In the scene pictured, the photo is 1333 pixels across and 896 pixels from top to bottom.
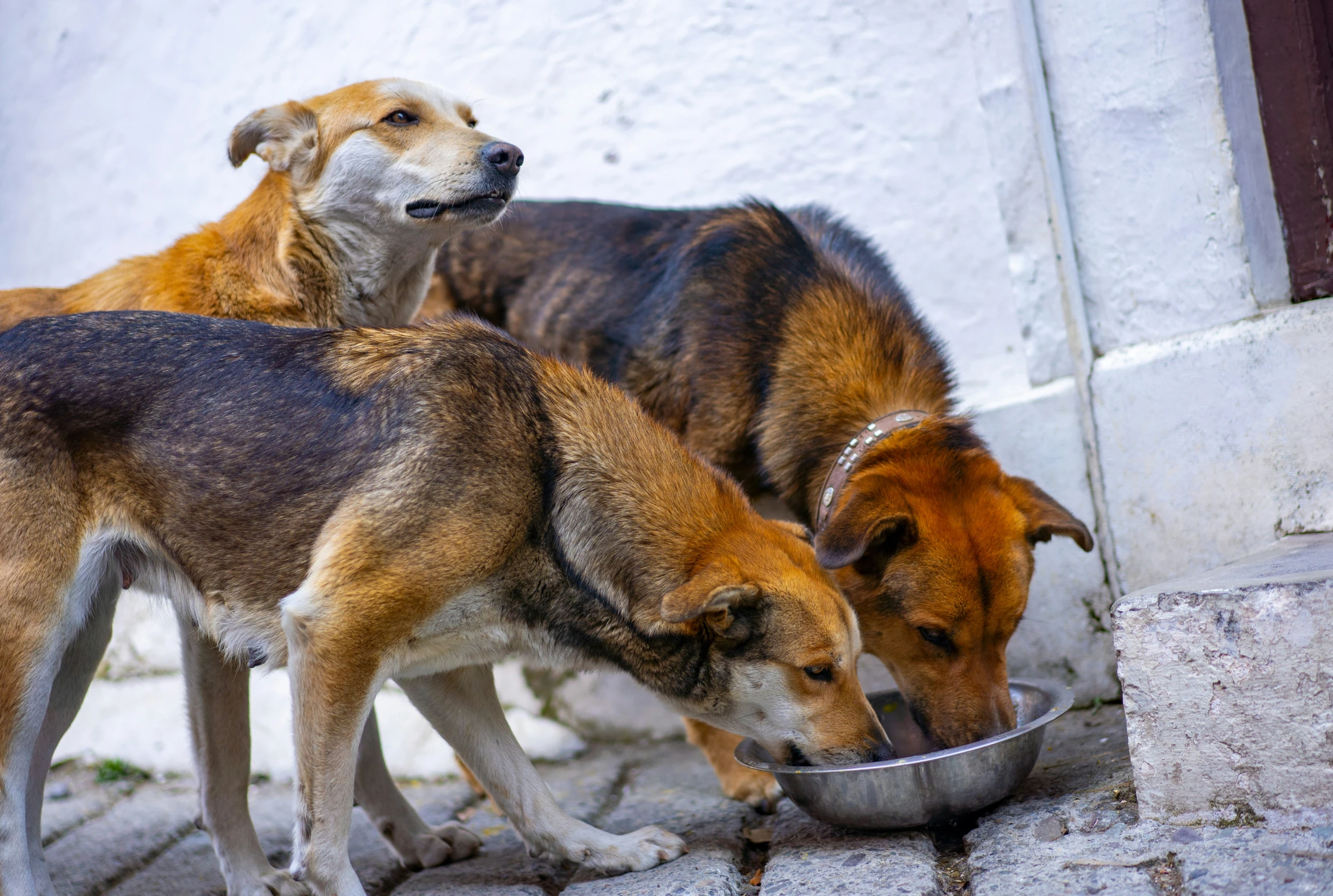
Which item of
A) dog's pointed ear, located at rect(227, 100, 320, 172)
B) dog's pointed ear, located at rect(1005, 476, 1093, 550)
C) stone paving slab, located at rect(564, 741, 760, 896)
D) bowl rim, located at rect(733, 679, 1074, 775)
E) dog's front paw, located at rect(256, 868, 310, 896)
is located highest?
dog's pointed ear, located at rect(227, 100, 320, 172)

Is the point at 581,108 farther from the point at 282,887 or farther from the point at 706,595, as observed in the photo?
the point at 282,887

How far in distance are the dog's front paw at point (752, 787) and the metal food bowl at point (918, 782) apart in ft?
2.23

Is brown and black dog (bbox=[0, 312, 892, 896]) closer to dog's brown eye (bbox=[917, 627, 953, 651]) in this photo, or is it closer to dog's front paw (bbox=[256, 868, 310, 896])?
dog's brown eye (bbox=[917, 627, 953, 651])

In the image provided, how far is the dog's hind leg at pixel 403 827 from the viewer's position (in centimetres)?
368

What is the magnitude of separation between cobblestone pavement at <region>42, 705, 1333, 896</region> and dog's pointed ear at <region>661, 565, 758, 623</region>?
73 centimetres

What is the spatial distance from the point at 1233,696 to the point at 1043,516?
985mm

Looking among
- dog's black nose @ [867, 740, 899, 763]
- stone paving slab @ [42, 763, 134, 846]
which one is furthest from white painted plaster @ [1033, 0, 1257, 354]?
stone paving slab @ [42, 763, 134, 846]

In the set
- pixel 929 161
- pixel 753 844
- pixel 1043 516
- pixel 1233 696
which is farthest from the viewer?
pixel 929 161

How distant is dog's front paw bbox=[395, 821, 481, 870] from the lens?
367 cm

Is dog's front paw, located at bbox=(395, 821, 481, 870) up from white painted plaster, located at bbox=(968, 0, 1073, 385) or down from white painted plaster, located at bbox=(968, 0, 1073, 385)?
down

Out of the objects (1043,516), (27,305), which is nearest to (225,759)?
(27,305)

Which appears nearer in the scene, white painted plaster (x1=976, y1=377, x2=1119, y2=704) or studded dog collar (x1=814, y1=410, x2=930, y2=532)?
studded dog collar (x1=814, y1=410, x2=930, y2=532)

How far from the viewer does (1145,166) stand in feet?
13.4

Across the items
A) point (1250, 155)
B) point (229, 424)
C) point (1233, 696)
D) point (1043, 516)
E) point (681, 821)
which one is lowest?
point (681, 821)
